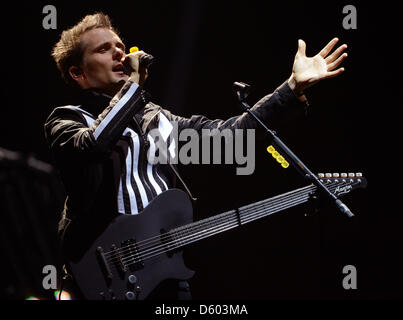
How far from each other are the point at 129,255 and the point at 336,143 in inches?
91.2

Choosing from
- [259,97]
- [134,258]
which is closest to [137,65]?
[134,258]

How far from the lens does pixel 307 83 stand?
7.18ft

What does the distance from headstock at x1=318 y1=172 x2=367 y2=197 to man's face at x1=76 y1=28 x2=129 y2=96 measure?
1068 millimetres

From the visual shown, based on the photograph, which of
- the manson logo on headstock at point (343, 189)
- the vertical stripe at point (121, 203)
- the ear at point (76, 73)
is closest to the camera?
the vertical stripe at point (121, 203)

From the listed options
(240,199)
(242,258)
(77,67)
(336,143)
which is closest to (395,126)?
(336,143)

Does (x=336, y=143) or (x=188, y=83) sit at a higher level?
(x=188, y=83)

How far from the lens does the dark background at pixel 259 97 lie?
12.0 ft

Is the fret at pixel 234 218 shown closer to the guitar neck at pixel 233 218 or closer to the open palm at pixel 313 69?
the guitar neck at pixel 233 218

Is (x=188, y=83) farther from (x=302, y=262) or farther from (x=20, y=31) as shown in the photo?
(x=302, y=262)

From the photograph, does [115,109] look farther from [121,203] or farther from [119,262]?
[119,262]

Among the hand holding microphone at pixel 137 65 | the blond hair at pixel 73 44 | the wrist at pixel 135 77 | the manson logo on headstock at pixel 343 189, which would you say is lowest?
the manson logo on headstock at pixel 343 189

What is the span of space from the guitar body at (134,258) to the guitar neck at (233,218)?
0.05 m

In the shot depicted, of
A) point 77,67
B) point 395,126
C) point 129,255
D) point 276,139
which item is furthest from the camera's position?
point 395,126

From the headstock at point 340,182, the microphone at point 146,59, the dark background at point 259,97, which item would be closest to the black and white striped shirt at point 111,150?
the microphone at point 146,59
